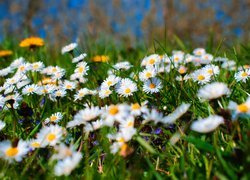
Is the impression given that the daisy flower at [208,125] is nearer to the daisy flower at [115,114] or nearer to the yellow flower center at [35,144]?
the daisy flower at [115,114]

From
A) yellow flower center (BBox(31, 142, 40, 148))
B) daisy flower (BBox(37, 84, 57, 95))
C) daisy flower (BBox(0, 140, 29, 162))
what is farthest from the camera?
daisy flower (BBox(37, 84, 57, 95))

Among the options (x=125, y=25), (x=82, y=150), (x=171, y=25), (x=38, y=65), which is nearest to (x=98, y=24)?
(x=125, y=25)

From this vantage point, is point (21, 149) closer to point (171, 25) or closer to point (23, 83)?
point (23, 83)

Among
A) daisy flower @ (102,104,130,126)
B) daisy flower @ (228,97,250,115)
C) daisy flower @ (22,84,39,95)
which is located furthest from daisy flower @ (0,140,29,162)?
daisy flower @ (22,84,39,95)

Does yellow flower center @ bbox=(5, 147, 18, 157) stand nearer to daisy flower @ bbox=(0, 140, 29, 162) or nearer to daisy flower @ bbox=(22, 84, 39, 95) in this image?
daisy flower @ bbox=(0, 140, 29, 162)

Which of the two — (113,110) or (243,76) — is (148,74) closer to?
(243,76)
